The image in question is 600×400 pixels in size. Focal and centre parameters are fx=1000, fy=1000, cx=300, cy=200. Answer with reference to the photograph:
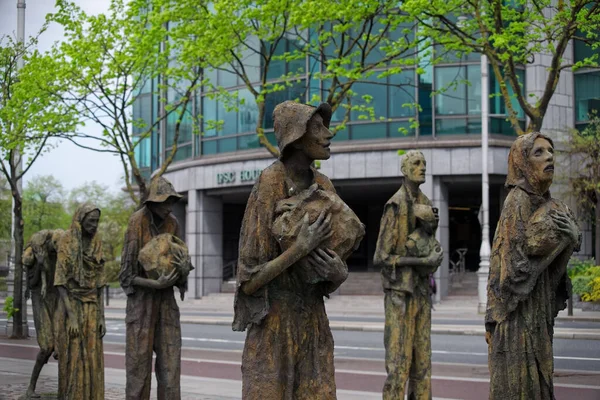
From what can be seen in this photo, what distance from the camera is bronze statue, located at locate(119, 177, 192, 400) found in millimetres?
9367

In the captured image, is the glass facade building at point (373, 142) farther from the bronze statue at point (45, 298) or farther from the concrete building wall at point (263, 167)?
the bronze statue at point (45, 298)

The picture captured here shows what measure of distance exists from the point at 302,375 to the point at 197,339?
19412mm

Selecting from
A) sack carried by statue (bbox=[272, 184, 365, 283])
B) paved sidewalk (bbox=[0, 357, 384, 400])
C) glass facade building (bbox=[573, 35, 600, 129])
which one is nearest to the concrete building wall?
glass facade building (bbox=[573, 35, 600, 129])

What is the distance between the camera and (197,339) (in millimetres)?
24344

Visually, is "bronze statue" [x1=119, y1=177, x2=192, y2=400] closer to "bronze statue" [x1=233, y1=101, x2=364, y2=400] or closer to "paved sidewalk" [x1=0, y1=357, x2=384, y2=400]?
"paved sidewalk" [x1=0, y1=357, x2=384, y2=400]

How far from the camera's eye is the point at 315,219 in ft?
16.6

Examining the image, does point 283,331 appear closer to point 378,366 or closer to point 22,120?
point 22,120

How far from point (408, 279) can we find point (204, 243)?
34301 mm

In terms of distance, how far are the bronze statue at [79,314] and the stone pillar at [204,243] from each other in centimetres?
3307

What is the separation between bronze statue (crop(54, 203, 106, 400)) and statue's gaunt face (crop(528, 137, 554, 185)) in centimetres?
527

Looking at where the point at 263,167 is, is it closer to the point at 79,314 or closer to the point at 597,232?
the point at 597,232

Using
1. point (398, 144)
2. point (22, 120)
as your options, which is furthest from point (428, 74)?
point (22, 120)

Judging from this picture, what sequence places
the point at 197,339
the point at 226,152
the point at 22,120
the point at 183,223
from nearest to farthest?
the point at 22,120 < the point at 197,339 < the point at 226,152 < the point at 183,223

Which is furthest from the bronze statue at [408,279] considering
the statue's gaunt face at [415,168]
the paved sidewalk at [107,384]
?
the paved sidewalk at [107,384]
